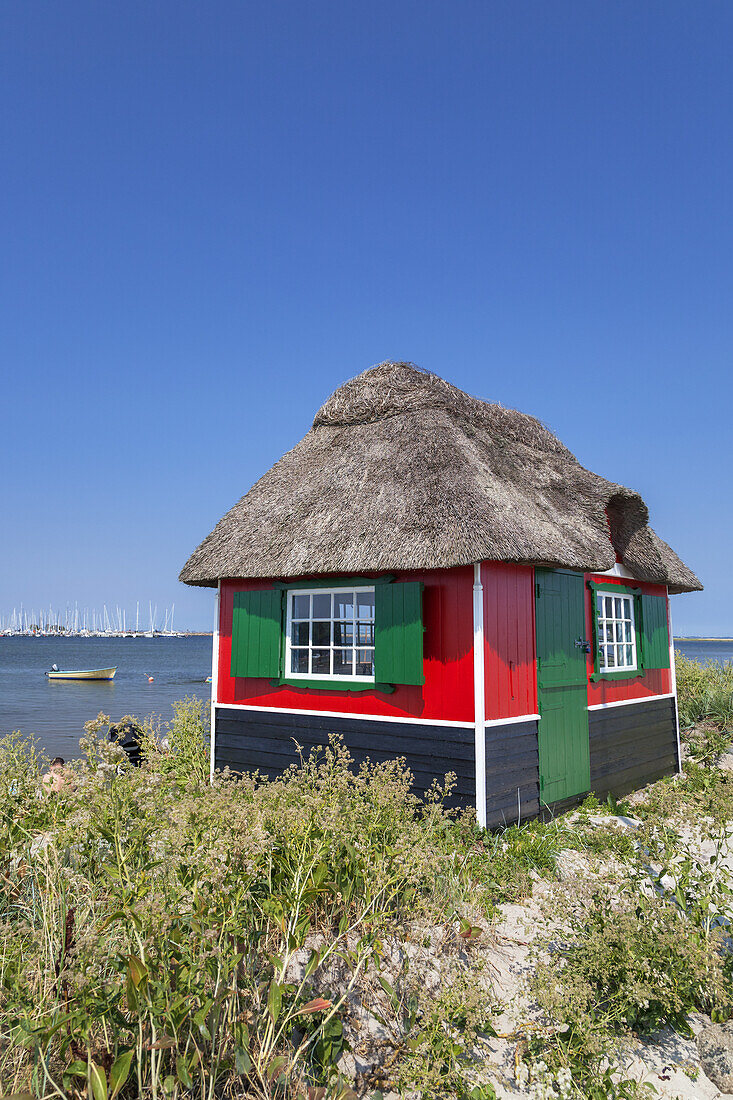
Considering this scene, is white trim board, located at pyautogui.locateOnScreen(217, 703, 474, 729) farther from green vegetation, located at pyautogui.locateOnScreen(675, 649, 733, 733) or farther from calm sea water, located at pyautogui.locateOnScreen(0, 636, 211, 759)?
calm sea water, located at pyautogui.locateOnScreen(0, 636, 211, 759)

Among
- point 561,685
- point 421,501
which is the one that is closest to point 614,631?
point 561,685

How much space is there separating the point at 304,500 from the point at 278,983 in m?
5.78

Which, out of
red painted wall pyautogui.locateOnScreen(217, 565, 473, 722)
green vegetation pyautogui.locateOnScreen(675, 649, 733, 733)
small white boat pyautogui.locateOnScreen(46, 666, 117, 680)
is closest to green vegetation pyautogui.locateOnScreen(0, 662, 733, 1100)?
red painted wall pyautogui.locateOnScreen(217, 565, 473, 722)

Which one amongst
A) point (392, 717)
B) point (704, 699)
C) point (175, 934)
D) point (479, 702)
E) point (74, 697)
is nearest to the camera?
point (175, 934)

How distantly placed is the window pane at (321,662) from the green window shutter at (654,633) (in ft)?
14.8

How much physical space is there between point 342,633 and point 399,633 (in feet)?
3.55

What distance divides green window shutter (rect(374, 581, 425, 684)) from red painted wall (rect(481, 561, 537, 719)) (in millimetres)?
622

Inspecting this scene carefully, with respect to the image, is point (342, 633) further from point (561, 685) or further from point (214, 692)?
point (561, 685)

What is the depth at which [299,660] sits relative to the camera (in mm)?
7676

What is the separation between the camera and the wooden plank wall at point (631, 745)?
27.2ft

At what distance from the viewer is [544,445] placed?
376 inches

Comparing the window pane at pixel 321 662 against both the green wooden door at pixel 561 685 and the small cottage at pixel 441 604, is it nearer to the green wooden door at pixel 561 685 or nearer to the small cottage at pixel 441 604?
the small cottage at pixel 441 604

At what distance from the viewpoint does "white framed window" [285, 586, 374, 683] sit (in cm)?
737

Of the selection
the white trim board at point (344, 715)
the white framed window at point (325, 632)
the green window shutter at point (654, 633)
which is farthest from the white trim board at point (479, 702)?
the green window shutter at point (654, 633)
